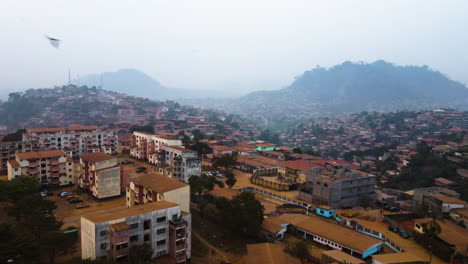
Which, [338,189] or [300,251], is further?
[338,189]

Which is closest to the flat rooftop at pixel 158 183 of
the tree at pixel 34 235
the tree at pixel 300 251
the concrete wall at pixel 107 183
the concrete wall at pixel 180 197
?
the concrete wall at pixel 180 197

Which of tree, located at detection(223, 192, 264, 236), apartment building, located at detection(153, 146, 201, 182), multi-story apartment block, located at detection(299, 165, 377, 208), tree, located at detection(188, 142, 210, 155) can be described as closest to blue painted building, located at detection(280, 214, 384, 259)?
tree, located at detection(223, 192, 264, 236)

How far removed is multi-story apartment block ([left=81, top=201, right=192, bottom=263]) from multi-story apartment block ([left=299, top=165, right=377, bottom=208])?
10648 mm

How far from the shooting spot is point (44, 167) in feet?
76.6

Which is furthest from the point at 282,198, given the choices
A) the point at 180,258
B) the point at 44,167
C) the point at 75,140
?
the point at 75,140

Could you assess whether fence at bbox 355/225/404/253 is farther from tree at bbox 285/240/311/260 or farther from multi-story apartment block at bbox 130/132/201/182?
multi-story apartment block at bbox 130/132/201/182

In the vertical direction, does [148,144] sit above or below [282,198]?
Answer: above

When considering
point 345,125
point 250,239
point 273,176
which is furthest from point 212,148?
point 345,125

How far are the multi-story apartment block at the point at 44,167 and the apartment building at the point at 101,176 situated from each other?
1992mm

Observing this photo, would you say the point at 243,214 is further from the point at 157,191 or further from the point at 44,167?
the point at 44,167

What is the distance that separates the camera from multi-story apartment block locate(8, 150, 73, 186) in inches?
888

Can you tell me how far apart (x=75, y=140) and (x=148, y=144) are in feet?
23.0

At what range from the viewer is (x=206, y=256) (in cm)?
1536

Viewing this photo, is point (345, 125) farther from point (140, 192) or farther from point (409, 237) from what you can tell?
point (140, 192)
